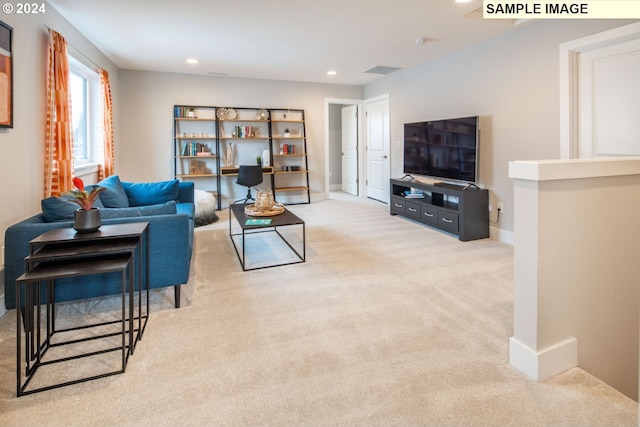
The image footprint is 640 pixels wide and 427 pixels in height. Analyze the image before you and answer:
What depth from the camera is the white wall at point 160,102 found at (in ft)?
20.0

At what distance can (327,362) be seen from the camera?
1.88m

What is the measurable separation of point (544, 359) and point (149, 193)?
13.5 feet

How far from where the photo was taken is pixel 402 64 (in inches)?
223

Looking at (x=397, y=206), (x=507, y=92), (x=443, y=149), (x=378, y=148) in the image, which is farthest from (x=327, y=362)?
(x=378, y=148)

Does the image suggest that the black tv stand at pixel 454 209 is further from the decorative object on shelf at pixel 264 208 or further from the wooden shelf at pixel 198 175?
the wooden shelf at pixel 198 175

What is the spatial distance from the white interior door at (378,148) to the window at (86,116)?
4.60 meters

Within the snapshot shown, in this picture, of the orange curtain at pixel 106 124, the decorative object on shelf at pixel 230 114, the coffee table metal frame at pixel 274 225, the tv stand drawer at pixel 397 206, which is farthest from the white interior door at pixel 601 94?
the orange curtain at pixel 106 124

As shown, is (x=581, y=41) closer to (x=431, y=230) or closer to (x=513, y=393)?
(x=431, y=230)

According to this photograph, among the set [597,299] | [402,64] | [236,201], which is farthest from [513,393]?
[236,201]

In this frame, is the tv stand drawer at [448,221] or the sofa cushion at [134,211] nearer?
the sofa cushion at [134,211]

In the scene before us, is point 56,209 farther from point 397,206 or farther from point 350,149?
point 350,149

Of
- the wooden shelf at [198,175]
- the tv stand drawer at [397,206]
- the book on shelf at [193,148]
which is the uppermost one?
the book on shelf at [193,148]

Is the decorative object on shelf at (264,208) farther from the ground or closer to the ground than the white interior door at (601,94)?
closer to the ground

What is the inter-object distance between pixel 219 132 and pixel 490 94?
443cm
